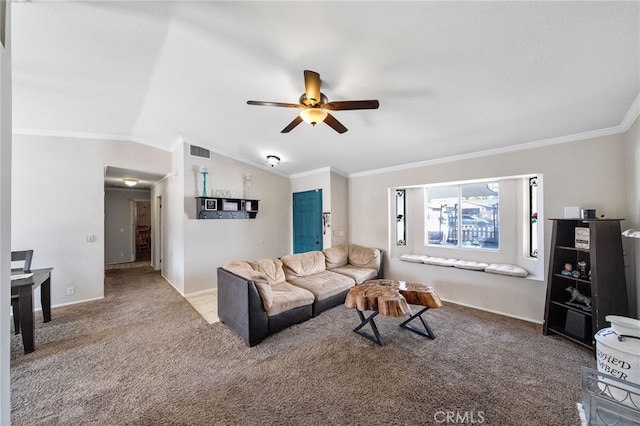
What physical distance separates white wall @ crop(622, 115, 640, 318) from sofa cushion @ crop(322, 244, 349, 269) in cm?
367

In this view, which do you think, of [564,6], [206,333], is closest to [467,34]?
[564,6]

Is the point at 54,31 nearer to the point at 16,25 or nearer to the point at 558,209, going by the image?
the point at 16,25

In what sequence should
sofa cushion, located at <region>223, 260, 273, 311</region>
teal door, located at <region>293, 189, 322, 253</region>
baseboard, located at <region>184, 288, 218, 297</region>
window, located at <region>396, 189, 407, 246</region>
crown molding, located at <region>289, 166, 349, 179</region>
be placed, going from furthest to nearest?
teal door, located at <region>293, 189, 322, 253</region>
crown molding, located at <region>289, 166, 349, 179</region>
window, located at <region>396, 189, 407, 246</region>
baseboard, located at <region>184, 288, 218, 297</region>
sofa cushion, located at <region>223, 260, 273, 311</region>

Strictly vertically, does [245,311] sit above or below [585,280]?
below

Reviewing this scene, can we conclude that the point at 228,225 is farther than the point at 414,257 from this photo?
Yes

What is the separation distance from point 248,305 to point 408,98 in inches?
111

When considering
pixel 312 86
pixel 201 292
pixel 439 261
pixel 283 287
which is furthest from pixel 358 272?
pixel 312 86

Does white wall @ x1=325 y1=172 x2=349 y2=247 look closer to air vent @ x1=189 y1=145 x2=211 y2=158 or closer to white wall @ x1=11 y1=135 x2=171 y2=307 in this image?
air vent @ x1=189 y1=145 x2=211 y2=158

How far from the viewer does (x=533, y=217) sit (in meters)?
3.46

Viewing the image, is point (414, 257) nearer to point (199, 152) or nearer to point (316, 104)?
point (316, 104)

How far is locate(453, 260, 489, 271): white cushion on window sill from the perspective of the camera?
3.65 m

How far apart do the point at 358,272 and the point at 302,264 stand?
1046 millimetres

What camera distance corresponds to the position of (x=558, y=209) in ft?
10.0

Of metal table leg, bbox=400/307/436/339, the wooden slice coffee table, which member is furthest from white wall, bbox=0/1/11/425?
metal table leg, bbox=400/307/436/339
